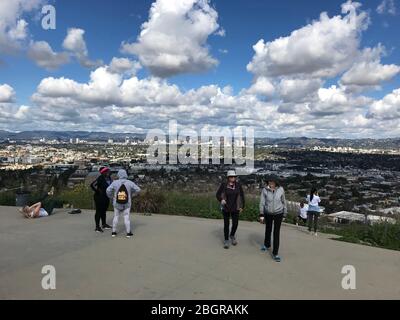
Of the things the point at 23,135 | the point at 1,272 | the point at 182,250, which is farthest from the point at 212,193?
the point at 23,135

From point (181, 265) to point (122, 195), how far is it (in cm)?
256

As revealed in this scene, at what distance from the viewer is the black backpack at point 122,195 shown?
8148mm

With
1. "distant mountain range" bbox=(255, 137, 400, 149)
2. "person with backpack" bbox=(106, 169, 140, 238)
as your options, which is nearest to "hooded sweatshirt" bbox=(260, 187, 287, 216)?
"person with backpack" bbox=(106, 169, 140, 238)

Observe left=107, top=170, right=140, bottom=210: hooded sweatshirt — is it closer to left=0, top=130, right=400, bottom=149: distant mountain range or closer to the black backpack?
the black backpack

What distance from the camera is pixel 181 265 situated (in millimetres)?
6172

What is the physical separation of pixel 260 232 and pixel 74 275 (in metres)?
4.96

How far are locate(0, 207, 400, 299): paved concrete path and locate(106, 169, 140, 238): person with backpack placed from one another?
342mm

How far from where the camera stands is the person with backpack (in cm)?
818

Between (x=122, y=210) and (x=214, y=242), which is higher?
(x=122, y=210)

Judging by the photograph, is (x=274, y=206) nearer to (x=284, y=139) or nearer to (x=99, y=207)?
(x=99, y=207)

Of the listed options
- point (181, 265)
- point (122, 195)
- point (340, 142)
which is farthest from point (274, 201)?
point (340, 142)
